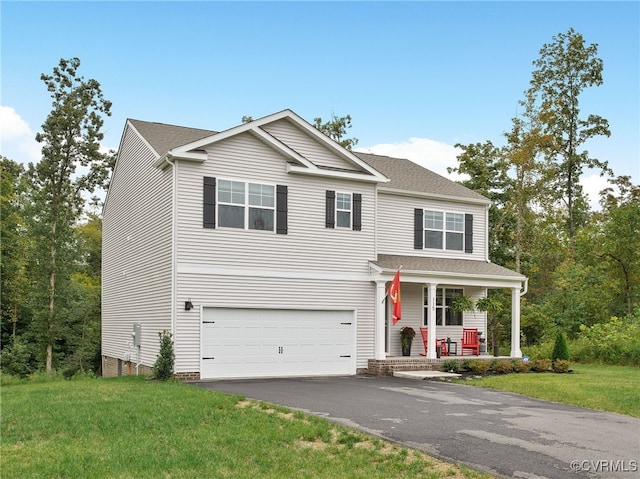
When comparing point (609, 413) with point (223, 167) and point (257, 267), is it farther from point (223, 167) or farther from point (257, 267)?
point (223, 167)

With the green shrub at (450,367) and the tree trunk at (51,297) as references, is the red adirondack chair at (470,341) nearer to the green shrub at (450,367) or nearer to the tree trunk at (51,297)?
the green shrub at (450,367)

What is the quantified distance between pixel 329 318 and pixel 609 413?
30.5 feet

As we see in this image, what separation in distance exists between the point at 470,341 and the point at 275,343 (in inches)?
311

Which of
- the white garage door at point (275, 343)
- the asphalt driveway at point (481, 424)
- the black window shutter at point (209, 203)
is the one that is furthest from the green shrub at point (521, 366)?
the black window shutter at point (209, 203)

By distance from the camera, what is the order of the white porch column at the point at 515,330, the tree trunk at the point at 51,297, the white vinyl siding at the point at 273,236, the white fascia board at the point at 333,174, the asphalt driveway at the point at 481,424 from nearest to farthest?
the asphalt driveway at the point at 481,424 < the white vinyl siding at the point at 273,236 < the white fascia board at the point at 333,174 < the white porch column at the point at 515,330 < the tree trunk at the point at 51,297

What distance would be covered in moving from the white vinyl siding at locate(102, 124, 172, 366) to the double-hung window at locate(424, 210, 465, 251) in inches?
376

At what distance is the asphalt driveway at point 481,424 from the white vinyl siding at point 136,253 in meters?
3.76

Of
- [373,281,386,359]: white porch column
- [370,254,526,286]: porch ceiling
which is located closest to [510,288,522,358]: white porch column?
[370,254,526,286]: porch ceiling

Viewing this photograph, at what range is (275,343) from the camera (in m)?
19.2

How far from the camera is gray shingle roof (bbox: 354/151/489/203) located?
23.5m

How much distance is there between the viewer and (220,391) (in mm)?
14789

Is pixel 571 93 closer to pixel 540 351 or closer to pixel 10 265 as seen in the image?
pixel 540 351

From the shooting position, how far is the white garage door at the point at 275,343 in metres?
18.3

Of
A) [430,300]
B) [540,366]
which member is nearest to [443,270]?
[430,300]
